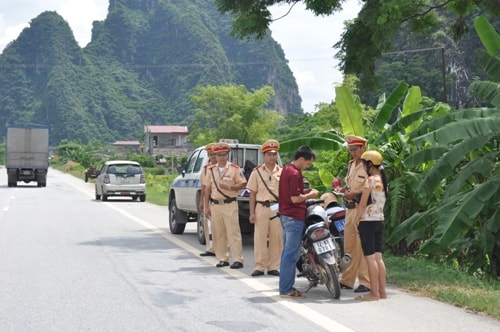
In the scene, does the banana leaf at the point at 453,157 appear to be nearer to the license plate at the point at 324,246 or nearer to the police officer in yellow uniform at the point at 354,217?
the police officer in yellow uniform at the point at 354,217

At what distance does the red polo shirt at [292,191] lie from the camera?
8656mm

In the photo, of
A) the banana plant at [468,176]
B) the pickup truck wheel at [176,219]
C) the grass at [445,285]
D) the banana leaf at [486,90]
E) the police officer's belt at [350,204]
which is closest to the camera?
the grass at [445,285]

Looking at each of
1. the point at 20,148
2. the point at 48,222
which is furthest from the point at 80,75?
the point at 48,222

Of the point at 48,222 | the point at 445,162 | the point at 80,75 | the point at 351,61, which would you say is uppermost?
the point at 80,75

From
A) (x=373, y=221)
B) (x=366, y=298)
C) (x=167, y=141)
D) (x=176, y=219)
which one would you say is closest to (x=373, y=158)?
(x=373, y=221)

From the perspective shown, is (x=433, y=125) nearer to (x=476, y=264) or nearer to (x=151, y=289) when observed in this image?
(x=476, y=264)

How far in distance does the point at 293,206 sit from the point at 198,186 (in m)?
5.80

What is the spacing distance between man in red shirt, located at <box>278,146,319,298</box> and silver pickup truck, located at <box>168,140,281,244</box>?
467 cm

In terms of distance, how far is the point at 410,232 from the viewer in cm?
1138

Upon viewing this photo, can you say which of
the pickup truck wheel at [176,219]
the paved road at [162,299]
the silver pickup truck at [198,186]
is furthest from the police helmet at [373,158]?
the pickup truck wheel at [176,219]

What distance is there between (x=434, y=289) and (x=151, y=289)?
10.5ft

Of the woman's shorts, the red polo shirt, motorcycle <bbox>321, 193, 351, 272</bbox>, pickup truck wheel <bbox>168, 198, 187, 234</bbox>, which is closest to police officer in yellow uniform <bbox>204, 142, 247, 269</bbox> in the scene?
motorcycle <bbox>321, 193, 351, 272</bbox>

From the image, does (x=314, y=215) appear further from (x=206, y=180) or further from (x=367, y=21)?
(x=367, y=21)

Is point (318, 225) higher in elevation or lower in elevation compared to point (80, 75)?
lower
